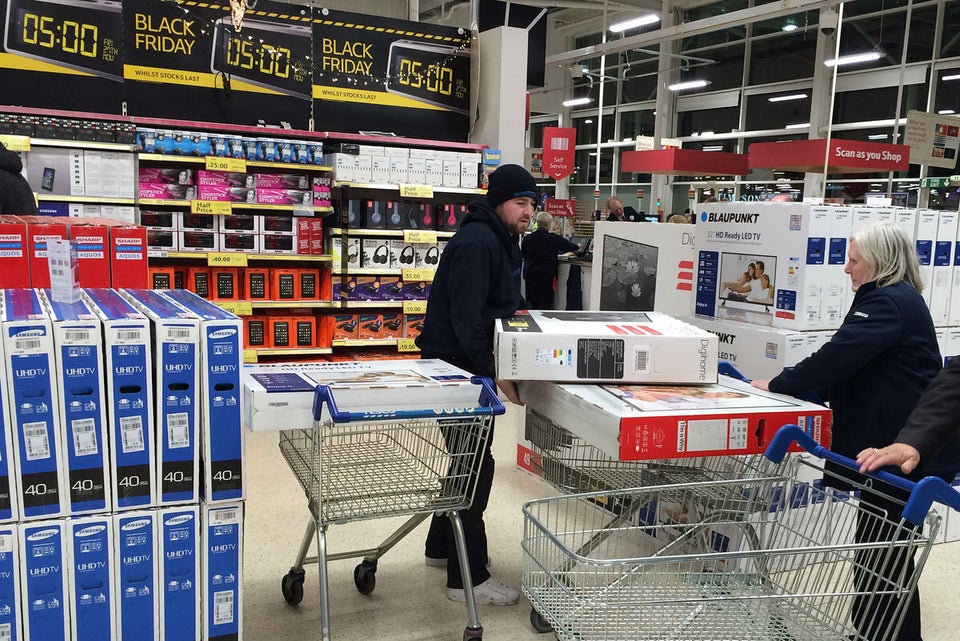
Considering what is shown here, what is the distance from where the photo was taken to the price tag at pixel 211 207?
19.5 feet

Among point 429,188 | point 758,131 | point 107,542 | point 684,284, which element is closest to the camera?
point 107,542

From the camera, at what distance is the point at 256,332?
251 inches

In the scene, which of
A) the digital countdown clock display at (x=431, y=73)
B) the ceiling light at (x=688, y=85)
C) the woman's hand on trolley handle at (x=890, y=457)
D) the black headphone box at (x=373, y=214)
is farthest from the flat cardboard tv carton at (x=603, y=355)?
the ceiling light at (x=688, y=85)

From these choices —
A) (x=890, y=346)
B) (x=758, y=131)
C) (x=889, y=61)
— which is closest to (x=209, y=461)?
(x=890, y=346)

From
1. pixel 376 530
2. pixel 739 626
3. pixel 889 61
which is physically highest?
pixel 889 61

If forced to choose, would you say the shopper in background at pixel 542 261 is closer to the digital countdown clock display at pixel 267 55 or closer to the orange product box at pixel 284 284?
the orange product box at pixel 284 284

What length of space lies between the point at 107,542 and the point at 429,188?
4584mm

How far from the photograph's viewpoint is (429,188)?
6344 millimetres

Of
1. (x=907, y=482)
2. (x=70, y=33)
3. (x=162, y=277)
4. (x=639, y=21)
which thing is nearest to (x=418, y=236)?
(x=162, y=277)

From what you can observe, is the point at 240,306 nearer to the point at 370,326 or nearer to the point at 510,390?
the point at 370,326

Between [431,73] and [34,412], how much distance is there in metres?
5.50

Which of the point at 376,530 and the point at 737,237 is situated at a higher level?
the point at 737,237

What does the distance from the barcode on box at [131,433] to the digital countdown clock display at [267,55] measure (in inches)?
189

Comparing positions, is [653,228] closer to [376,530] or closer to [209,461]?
[376,530]
